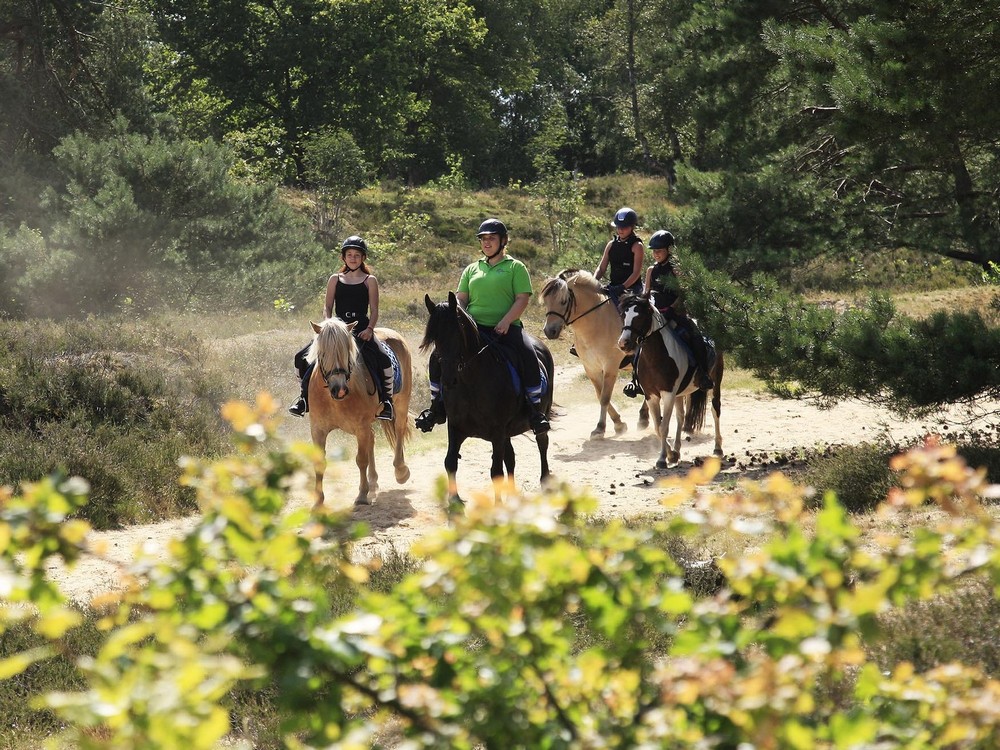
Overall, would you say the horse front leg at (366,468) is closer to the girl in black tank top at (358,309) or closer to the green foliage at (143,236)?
the girl in black tank top at (358,309)

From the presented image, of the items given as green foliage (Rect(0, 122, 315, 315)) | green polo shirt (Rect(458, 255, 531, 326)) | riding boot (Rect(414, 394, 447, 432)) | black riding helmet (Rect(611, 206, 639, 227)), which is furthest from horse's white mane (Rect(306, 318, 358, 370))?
green foliage (Rect(0, 122, 315, 315))

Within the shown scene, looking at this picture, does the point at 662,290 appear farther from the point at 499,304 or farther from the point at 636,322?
the point at 499,304

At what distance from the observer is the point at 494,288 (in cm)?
1077

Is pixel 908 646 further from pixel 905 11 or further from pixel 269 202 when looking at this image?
pixel 269 202

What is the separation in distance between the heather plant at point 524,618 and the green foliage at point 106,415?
8628 millimetres

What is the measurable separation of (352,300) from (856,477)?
5.73 metres

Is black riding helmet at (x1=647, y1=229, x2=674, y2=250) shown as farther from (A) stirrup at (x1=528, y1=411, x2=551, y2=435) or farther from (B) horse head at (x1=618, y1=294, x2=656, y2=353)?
(A) stirrup at (x1=528, y1=411, x2=551, y2=435)

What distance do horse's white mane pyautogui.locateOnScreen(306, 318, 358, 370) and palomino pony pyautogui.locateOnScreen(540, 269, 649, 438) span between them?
16.0ft

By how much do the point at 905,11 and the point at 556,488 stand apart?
26.6 feet

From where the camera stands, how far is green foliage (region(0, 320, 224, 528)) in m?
11.7

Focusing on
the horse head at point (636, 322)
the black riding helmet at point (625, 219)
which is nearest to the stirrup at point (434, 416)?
the horse head at point (636, 322)

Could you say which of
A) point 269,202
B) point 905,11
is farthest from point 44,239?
point 905,11

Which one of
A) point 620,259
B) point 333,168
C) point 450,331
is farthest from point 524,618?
point 333,168

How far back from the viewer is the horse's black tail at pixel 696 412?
14.3 metres
